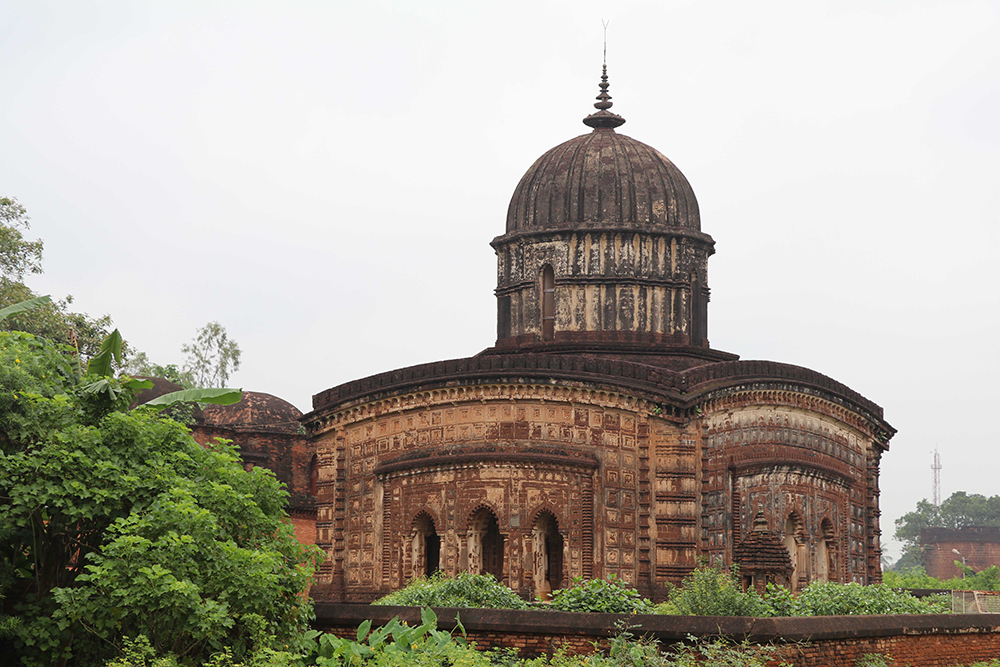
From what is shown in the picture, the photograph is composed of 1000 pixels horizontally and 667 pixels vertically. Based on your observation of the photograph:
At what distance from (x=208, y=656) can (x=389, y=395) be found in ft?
34.9

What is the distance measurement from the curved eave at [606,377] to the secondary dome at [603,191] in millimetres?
4380

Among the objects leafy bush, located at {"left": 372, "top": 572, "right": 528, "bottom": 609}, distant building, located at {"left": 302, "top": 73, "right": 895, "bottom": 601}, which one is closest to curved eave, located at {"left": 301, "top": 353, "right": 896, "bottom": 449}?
distant building, located at {"left": 302, "top": 73, "right": 895, "bottom": 601}

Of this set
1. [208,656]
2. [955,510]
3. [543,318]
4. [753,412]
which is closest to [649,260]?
[543,318]

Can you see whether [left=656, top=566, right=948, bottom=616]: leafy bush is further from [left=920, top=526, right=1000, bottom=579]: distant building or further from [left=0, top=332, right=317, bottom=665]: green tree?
[left=920, top=526, right=1000, bottom=579]: distant building

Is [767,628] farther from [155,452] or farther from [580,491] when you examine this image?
[580,491]

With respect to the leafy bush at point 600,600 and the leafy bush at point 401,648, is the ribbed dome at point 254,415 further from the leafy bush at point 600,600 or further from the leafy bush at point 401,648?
the leafy bush at point 401,648

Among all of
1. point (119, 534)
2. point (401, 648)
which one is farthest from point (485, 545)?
point (119, 534)

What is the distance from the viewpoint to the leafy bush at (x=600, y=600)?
14555 millimetres

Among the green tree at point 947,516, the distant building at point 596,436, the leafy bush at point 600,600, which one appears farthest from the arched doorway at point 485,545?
the green tree at point 947,516

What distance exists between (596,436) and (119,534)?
10.2 meters

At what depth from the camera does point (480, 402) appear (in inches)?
830

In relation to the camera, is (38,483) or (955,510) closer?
(38,483)

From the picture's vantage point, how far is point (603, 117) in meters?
26.4

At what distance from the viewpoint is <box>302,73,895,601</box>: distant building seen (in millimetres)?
20391
